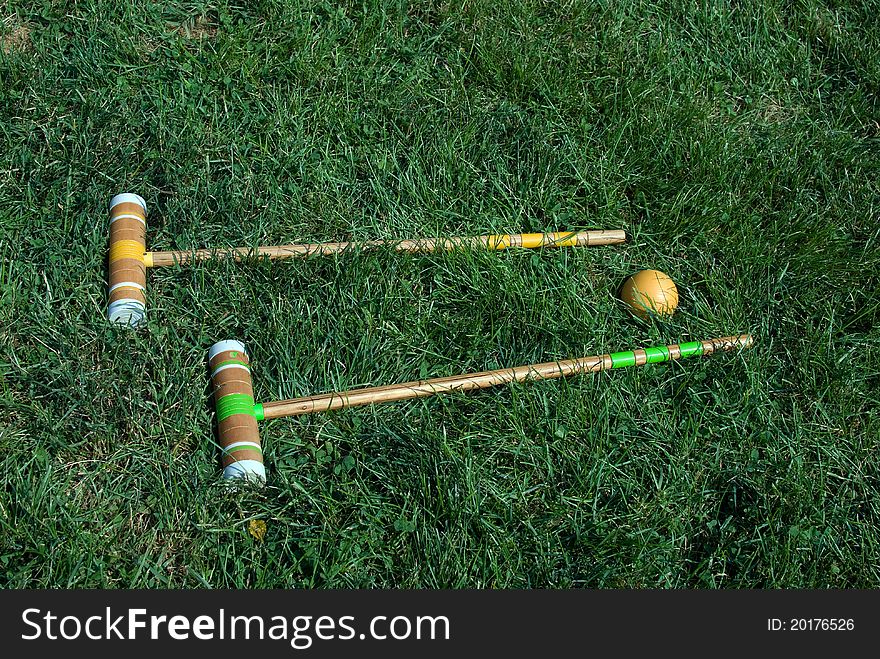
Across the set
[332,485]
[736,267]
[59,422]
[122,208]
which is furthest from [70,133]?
[736,267]

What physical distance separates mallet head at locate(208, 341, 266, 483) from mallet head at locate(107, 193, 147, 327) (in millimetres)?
303

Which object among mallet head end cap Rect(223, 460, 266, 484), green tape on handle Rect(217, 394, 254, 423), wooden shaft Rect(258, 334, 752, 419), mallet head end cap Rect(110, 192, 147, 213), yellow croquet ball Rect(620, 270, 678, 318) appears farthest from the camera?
yellow croquet ball Rect(620, 270, 678, 318)

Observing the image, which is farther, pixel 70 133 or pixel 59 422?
pixel 70 133

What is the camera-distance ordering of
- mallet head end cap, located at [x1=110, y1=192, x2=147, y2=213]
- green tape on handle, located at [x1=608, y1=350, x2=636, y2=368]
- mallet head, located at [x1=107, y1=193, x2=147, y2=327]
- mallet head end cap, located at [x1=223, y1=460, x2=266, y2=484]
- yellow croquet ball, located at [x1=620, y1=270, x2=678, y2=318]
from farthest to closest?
1. yellow croquet ball, located at [x1=620, y1=270, x2=678, y2=318]
2. mallet head end cap, located at [x1=110, y1=192, x2=147, y2=213]
3. green tape on handle, located at [x1=608, y1=350, x2=636, y2=368]
4. mallet head, located at [x1=107, y1=193, x2=147, y2=327]
5. mallet head end cap, located at [x1=223, y1=460, x2=266, y2=484]

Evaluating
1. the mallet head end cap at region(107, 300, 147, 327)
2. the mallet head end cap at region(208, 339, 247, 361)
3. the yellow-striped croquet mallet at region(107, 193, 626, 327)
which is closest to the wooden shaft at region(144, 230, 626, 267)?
the yellow-striped croquet mallet at region(107, 193, 626, 327)

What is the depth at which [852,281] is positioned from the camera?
3551 mm

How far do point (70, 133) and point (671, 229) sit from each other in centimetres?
242

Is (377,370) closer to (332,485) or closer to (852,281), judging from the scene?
(332,485)

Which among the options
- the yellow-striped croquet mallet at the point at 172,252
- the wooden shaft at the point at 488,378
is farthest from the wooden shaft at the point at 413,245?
the wooden shaft at the point at 488,378

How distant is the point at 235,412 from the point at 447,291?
3.11 ft

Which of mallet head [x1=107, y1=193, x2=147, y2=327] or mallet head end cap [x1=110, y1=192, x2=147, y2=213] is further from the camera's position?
mallet head end cap [x1=110, y1=192, x2=147, y2=213]

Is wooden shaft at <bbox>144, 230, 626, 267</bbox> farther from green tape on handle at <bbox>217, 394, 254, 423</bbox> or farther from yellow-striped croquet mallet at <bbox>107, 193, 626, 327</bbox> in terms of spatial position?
green tape on handle at <bbox>217, 394, 254, 423</bbox>

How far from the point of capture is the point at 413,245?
3316 millimetres

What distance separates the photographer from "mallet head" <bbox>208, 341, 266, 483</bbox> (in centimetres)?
260
